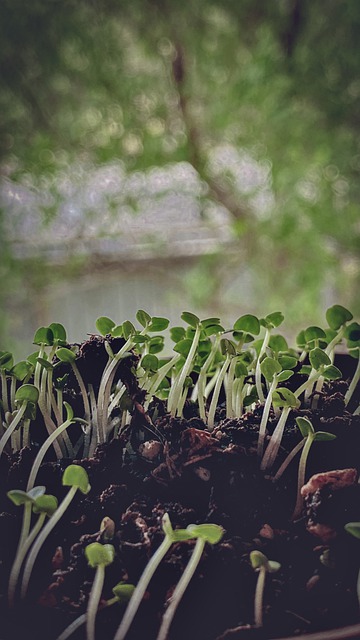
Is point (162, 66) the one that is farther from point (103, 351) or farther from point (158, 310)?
point (103, 351)

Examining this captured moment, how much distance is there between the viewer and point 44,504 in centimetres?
26

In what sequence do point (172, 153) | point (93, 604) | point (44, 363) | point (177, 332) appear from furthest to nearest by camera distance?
1. point (172, 153)
2. point (177, 332)
3. point (44, 363)
4. point (93, 604)

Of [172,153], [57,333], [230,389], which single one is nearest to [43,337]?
[57,333]

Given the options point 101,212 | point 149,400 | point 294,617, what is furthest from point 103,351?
point 101,212

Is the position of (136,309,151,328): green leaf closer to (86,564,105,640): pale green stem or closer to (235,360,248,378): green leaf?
(235,360,248,378): green leaf

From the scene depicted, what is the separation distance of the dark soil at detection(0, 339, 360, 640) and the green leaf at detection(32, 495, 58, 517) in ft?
0.06

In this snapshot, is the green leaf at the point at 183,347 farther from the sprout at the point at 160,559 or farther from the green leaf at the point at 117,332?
the sprout at the point at 160,559

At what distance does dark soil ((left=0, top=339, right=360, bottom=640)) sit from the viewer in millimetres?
240

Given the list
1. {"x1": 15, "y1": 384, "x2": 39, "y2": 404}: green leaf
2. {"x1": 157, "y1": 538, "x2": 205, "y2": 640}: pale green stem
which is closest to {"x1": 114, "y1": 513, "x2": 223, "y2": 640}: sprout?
{"x1": 157, "y1": 538, "x2": 205, "y2": 640}: pale green stem

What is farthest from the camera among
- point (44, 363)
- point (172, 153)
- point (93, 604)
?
point (172, 153)

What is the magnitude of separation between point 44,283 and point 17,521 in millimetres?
884

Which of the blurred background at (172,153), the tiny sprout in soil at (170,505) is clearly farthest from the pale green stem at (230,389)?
the blurred background at (172,153)

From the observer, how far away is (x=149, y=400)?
38cm

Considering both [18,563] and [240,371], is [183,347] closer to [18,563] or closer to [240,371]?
[240,371]
